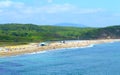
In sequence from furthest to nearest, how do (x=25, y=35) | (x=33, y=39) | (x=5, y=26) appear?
1. (x=5, y=26)
2. (x=25, y=35)
3. (x=33, y=39)

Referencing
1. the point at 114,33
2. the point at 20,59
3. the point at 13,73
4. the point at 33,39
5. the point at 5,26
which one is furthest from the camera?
the point at 5,26

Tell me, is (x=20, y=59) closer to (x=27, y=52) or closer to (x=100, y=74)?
(x=27, y=52)

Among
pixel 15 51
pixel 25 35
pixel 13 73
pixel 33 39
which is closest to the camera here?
pixel 13 73

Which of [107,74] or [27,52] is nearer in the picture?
[107,74]

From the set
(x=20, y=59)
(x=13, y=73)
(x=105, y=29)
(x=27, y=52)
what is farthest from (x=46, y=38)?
(x=13, y=73)

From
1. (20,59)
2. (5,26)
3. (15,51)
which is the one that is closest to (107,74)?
(20,59)

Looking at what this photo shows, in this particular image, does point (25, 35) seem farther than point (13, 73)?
Yes

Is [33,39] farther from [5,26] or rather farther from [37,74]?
[37,74]

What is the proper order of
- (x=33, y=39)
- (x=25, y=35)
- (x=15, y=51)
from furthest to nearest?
(x=25, y=35) → (x=33, y=39) → (x=15, y=51)
